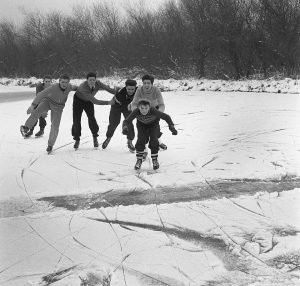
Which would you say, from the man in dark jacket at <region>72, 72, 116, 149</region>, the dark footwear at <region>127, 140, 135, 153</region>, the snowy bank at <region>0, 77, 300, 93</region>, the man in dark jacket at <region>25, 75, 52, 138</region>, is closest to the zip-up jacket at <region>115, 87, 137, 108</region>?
the man in dark jacket at <region>72, 72, 116, 149</region>

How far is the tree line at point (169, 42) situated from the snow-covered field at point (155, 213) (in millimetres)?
13202

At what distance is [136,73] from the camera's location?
27.0 metres

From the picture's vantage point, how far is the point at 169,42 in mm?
25688

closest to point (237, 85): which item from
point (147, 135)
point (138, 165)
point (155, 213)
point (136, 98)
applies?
point (136, 98)

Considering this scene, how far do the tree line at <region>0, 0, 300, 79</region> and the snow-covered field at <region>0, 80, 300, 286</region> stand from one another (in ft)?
Answer: 43.3

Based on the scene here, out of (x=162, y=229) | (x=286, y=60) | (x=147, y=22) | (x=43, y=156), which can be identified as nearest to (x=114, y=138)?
(x=43, y=156)

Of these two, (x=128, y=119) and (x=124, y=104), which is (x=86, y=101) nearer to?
(x=124, y=104)

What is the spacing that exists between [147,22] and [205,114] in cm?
1861

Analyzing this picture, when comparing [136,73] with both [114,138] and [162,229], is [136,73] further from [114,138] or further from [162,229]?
[162,229]

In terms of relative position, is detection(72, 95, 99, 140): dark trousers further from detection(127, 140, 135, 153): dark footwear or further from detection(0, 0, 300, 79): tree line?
detection(0, 0, 300, 79): tree line

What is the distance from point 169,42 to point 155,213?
74.1 feet

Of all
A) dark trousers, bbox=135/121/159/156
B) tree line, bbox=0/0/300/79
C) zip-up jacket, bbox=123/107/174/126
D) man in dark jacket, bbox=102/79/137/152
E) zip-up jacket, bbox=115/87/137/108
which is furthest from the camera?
tree line, bbox=0/0/300/79

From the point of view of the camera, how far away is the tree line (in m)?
19.7

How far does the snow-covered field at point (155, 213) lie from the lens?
10.5 ft
